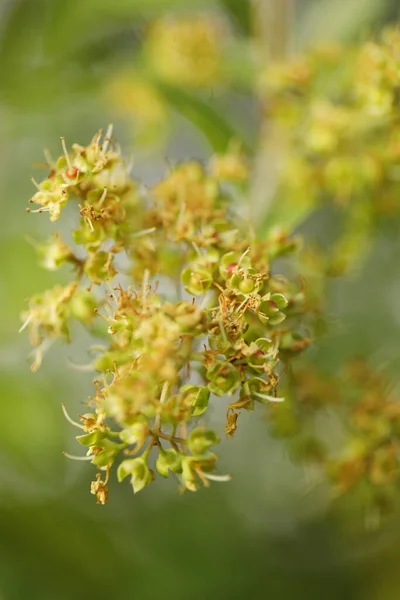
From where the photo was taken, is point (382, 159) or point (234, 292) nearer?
point (234, 292)

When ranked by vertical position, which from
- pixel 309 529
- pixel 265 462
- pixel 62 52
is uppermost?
pixel 62 52

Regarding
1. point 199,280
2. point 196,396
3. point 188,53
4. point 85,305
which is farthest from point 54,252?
point 188,53

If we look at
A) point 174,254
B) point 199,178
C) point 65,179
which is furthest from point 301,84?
point 65,179

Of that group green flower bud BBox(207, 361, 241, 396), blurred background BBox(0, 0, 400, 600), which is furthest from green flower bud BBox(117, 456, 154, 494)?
blurred background BBox(0, 0, 400, 600)

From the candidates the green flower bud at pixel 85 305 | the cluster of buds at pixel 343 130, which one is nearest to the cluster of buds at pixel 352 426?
the cluster of buds at pixel 343 130

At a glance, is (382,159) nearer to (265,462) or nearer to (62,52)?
(62,52)

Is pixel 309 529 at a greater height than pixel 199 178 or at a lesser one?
lesser

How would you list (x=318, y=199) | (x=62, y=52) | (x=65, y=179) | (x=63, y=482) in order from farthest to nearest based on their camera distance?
1. (x=63, y=482)
2. (x=62, y=52)
3. (x=318, y=199)
4. (x=65, y=179)
